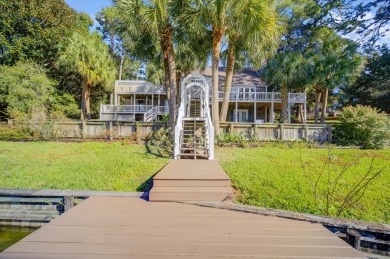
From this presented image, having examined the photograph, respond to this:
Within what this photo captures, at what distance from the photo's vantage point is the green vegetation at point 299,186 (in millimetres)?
4160

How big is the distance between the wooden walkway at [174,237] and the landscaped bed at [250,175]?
4.11ft

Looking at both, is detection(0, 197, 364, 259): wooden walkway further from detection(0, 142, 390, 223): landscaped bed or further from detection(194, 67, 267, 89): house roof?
detection(194, 67, 267, 89): house roof

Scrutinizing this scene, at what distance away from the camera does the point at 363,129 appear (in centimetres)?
1032

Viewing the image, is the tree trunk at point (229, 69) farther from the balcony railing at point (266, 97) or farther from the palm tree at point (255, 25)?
the balcony railing at point (266, 97)

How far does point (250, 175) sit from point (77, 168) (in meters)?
5.16

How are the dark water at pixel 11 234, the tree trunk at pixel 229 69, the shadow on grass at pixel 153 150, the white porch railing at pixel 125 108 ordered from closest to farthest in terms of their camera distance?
the dark water at pixel 11 234 < the shadow on grass at pixel 153 150 < the tree trunk at pixel 229 69 < the white porch railing at pixel 125 108

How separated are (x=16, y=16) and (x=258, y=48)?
24.7m

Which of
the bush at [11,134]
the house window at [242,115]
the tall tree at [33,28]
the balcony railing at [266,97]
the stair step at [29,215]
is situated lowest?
the stair step at [29,215]

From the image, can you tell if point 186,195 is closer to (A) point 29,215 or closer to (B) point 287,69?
(A) point 29,215

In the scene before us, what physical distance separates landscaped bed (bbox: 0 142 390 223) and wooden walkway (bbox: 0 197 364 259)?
1252 millimetres

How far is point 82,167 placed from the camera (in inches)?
252

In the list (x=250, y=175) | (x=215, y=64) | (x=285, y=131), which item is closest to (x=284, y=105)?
(x=285, y=131)

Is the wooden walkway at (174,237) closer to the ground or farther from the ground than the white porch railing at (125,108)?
closer to the ground

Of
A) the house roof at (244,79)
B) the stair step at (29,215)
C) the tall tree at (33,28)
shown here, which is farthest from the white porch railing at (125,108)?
the stair step at (29,215)
